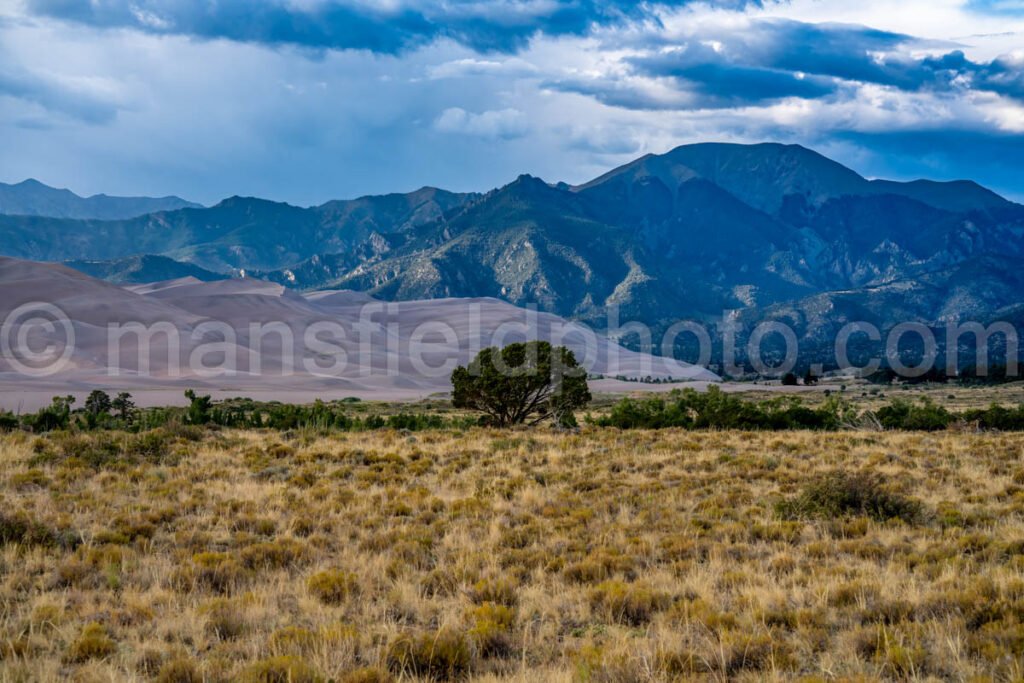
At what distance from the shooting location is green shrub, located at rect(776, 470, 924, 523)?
1191 centimetres

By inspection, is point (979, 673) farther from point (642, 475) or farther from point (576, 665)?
point (642, 475)

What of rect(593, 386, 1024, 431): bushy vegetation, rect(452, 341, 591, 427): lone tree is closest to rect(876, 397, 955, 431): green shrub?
rect(593, 386, 1024, 431): bushy vegetation

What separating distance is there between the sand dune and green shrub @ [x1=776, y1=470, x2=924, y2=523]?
8044 centimetres

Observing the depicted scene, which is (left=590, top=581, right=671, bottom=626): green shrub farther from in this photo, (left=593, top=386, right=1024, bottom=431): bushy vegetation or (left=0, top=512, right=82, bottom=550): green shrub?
(left=593, top=386, right=1024, bottom=431): bushy vegetation

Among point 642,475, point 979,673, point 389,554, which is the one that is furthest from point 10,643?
point 642,475

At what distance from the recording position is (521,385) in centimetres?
3272

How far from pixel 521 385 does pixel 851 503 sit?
2106 centimetres

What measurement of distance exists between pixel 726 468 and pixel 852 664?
11026 mm

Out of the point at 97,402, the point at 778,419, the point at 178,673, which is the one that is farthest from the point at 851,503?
the point at 97,402

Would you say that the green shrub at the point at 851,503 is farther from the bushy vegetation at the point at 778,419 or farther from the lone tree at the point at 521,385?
the lone tree at the point at 521,385

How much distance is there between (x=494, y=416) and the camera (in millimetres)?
33781

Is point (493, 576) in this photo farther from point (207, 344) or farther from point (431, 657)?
point (207, 344)

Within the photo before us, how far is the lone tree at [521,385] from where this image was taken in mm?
32688

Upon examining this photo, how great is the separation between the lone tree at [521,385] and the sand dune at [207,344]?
200 feet
